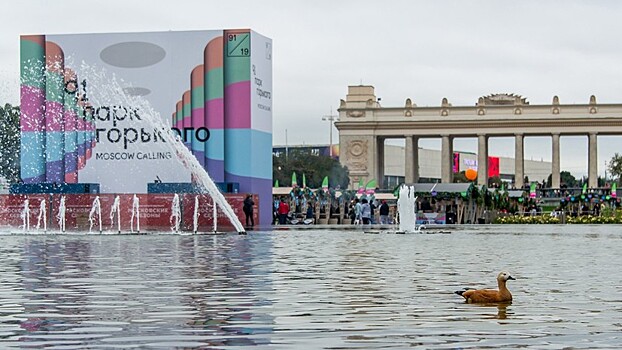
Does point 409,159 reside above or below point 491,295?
above

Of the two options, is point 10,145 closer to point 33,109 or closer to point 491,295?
point 33,109

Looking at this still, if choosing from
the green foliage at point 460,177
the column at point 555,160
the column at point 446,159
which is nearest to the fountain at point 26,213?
the column at point 446,159

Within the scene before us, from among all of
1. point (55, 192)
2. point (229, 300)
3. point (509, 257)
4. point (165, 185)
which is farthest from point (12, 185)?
point (229, 300)

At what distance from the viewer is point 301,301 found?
1347 centimetres

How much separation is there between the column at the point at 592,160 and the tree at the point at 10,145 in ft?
262

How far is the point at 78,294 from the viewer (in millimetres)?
14406

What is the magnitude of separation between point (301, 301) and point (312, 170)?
411 ft

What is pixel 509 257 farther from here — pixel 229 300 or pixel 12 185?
pixel 12 185

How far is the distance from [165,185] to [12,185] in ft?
19.3

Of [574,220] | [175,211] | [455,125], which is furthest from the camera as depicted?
[455,125]

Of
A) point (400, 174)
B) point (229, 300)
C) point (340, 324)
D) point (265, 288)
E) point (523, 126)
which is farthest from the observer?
point (400, 174)

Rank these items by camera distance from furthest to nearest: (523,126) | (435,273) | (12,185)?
1. (523,126)
2. (12,185)
3. (435,273)

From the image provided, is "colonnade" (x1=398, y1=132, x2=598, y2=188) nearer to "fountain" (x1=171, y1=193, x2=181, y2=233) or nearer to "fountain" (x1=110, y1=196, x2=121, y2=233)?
"fountain" (x1=171, y1=193, x2=181, y2=233)

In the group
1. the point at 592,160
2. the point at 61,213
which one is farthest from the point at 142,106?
the point at 592,160
